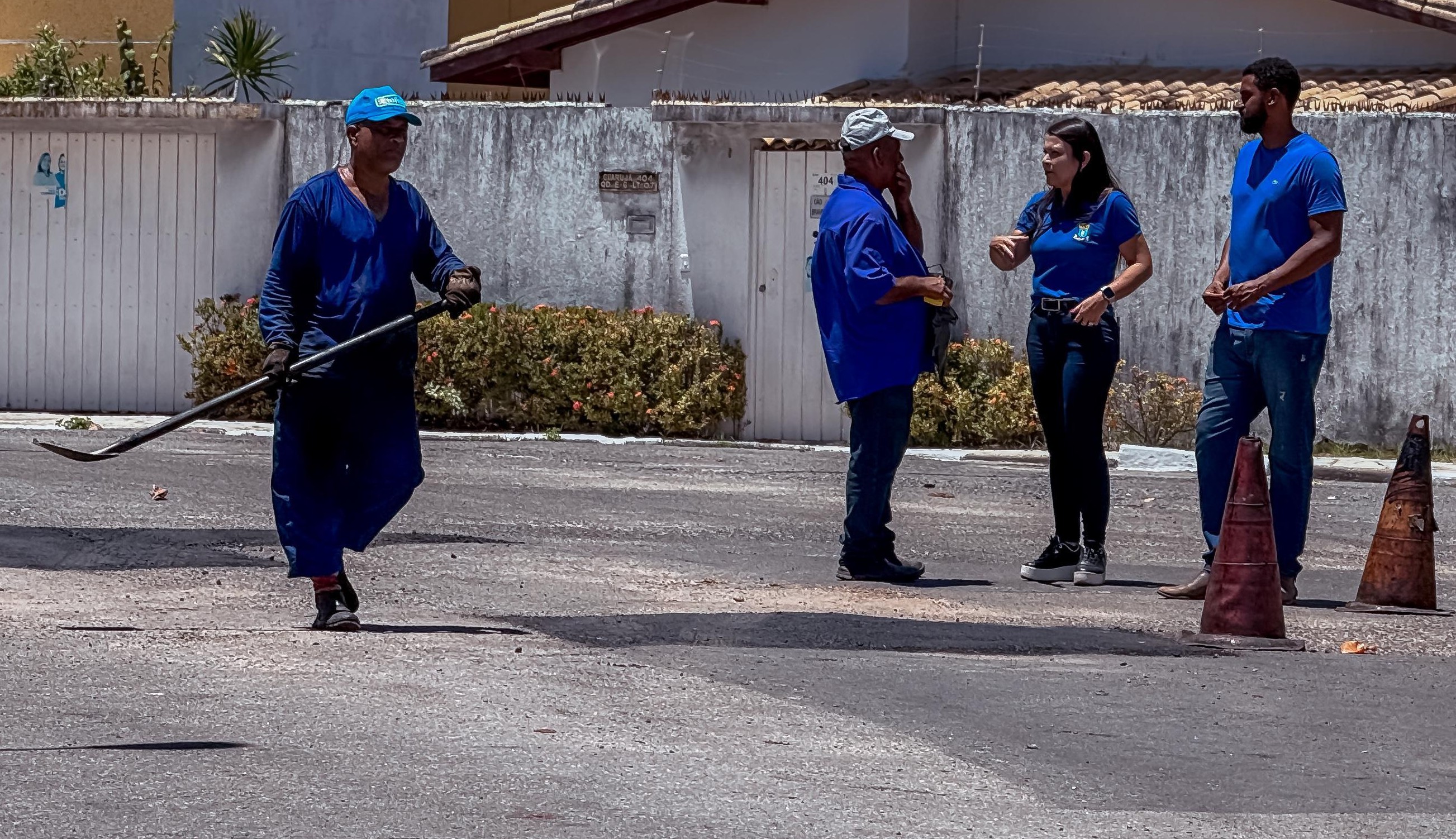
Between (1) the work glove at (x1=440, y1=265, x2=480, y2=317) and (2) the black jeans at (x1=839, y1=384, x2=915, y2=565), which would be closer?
(1) the work glove at (x1=440, y1=265, x2=480, y2=317)

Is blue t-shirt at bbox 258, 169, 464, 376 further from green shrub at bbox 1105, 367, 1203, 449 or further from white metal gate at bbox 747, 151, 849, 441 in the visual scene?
white metal gate at bbox 747, 151, 849, 441

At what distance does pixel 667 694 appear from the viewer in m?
6.28

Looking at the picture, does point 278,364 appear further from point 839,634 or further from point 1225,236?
point 1225,236

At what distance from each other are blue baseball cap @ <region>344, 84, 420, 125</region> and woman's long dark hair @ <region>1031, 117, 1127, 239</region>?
283cm

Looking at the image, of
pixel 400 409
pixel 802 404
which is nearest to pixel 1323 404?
pixel 802 404

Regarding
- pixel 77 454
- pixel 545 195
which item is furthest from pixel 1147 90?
→ pixel 77 454

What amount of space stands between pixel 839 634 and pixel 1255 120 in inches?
108

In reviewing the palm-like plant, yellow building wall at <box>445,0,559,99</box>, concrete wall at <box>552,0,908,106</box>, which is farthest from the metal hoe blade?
yellow building wall at <box>445,0,559,99</box>

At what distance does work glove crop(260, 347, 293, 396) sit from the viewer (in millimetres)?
7070

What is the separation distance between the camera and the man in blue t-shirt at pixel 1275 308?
8.25 m

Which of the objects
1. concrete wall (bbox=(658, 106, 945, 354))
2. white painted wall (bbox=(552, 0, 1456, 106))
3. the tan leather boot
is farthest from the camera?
white painted wall (bbox=(552, 0, 1456, 106))

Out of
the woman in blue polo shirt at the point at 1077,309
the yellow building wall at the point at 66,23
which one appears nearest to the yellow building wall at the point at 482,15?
the yellow building wall at the point at 66,23

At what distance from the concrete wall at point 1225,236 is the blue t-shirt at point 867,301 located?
7.91m

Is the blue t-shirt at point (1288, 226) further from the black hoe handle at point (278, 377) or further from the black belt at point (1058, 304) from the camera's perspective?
the black hoe handle at point (278, 377)
